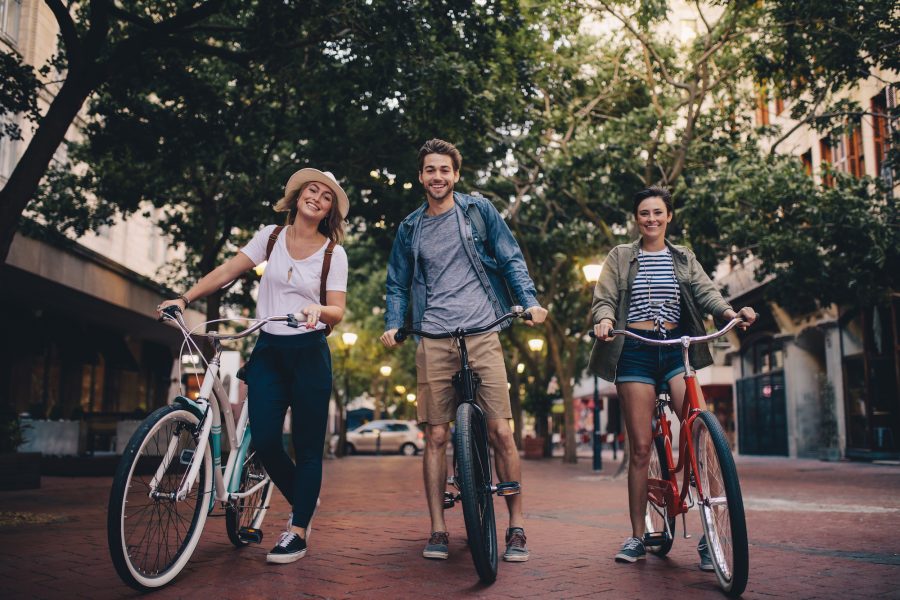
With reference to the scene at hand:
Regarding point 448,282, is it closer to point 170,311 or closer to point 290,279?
point 290,279

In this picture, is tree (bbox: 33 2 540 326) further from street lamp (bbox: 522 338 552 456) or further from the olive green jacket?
street lamp (bbox: 522 338 552 456)

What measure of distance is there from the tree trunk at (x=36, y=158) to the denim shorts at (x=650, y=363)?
5285 millimetres

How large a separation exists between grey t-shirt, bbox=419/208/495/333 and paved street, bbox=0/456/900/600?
1.33m

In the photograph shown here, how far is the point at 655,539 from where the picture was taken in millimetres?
4672

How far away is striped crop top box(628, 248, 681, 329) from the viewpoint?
4.68m

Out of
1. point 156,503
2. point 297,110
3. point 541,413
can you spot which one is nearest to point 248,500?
point 156,503

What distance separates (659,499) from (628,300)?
1.12 meters

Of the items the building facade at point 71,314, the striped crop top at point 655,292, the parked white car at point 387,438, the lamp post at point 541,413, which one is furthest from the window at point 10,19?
the parked white car at point 387,438

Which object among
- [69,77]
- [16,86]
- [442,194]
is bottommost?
[442,194]

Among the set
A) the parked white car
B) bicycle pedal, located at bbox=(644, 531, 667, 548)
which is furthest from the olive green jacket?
the parked white car

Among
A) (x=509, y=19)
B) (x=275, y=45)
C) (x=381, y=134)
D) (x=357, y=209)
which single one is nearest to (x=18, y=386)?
(x=357, y=209)

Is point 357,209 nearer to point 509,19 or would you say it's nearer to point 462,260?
point 509,19

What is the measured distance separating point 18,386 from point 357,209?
10.3 meters

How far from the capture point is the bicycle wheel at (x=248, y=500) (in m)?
4.46
